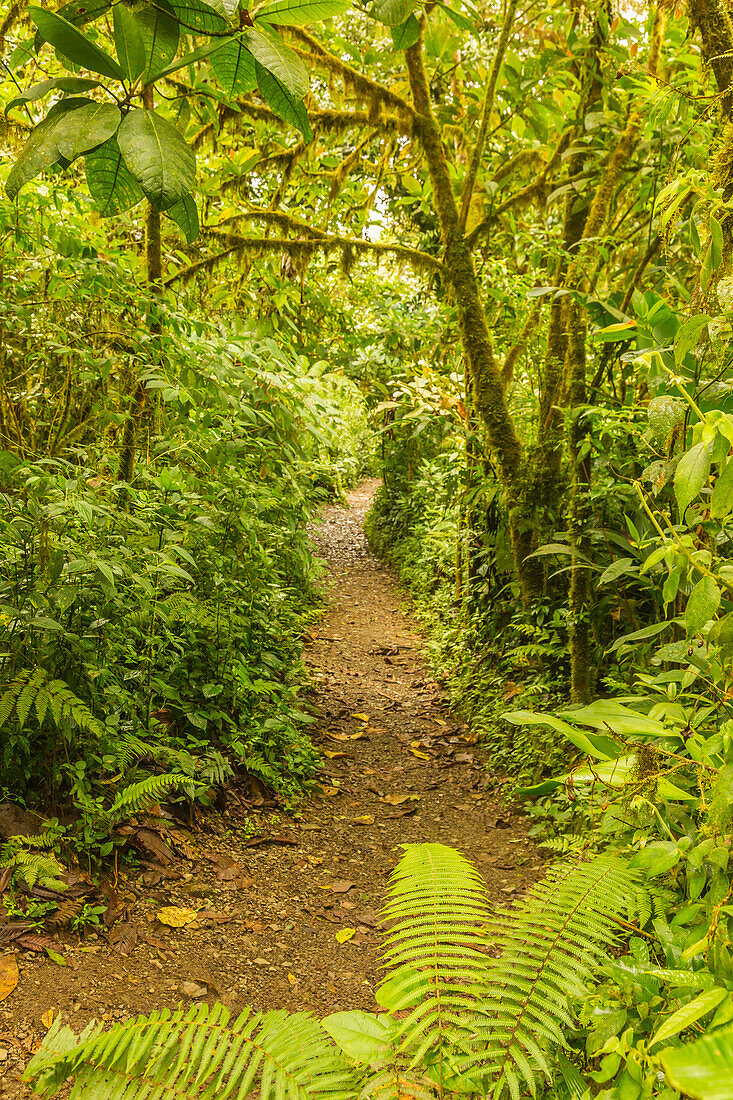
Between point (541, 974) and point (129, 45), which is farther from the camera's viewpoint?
point (541, 974)

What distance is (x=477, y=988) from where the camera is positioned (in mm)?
1467

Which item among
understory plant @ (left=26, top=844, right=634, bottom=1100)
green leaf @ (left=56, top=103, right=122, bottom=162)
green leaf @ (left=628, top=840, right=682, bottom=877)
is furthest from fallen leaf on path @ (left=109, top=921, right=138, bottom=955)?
green leaf @ (left=56, top=103, right=122, bottom=162)

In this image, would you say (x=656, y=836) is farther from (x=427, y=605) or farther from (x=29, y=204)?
(x=427, y=605)

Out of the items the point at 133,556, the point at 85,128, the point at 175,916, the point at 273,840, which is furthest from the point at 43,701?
the point at 85,128

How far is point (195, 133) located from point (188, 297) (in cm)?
139

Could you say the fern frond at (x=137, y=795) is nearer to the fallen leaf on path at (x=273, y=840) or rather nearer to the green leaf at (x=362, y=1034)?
the fallen leaf on path at (x=273, y=840)

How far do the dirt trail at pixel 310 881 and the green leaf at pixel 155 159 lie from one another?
2034 mm

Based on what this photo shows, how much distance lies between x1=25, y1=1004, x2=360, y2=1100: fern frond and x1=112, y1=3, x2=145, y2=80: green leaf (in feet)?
5.49

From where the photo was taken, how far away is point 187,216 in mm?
1032

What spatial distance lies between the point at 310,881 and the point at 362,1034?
6.75ft

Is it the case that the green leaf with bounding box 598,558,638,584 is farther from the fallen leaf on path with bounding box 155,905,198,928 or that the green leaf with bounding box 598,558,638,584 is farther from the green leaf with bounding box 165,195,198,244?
the green leaf with bounding box 165,195,198,244

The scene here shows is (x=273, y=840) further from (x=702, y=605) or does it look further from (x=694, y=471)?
(x=694, y=471)

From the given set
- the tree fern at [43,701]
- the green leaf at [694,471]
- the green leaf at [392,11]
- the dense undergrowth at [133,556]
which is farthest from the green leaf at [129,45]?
the tree fern at [43,701]

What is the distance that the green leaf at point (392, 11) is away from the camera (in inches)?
50.6
